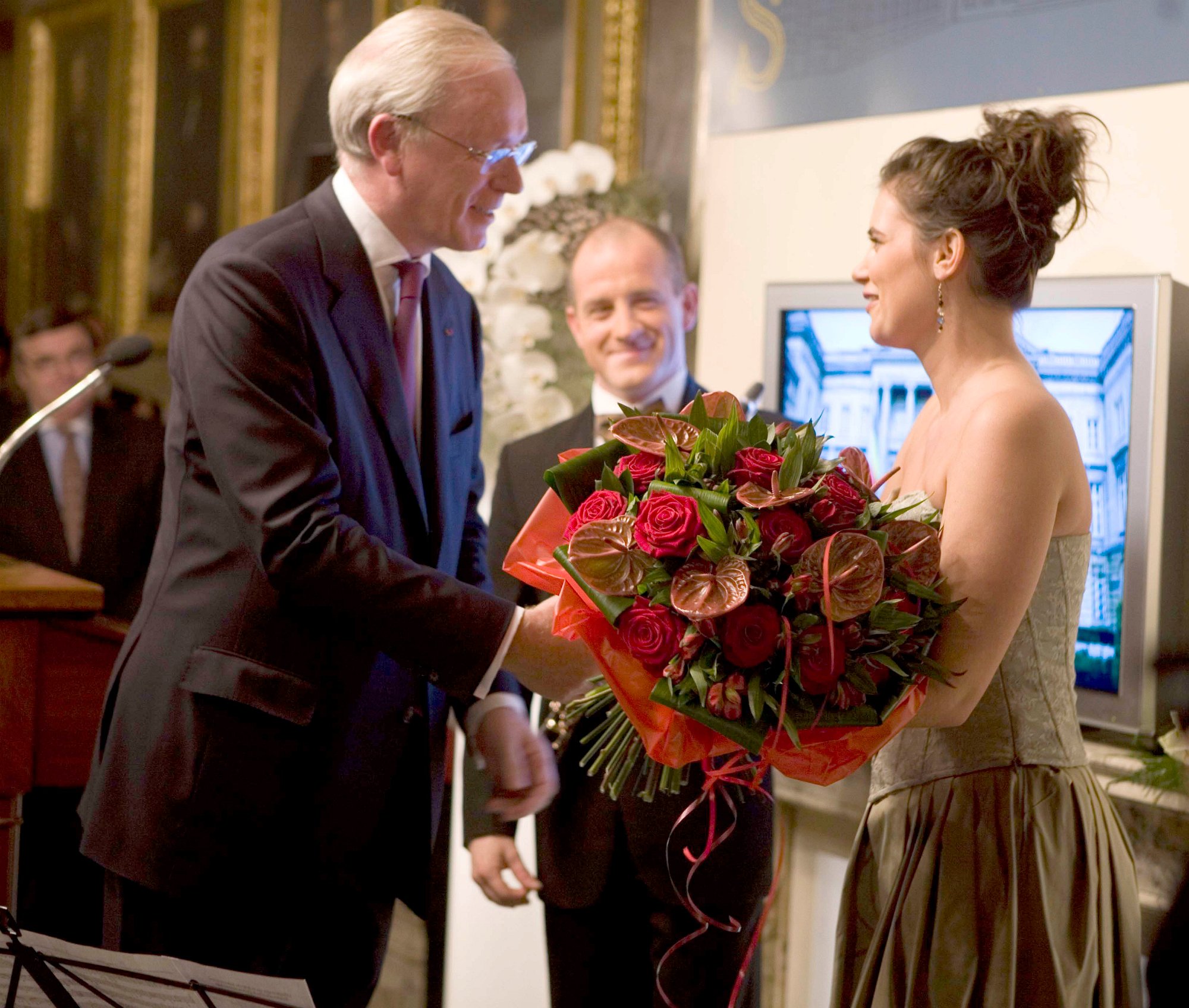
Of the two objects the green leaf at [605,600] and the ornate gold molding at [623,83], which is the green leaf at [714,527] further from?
the ornate gold molding at [623,83]

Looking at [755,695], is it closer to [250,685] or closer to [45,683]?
[250,685]

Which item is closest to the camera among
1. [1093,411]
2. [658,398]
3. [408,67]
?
[408,67]

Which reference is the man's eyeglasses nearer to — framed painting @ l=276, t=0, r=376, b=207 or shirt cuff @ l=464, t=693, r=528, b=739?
shirt cuff @ l=464, t=693, r=528, b=739

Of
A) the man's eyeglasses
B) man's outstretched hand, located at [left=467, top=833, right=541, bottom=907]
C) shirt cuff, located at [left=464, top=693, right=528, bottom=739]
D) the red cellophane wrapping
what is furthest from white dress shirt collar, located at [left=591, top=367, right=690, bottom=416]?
the red cellophane wrapping

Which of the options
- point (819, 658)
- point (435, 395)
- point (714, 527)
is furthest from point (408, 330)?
point (819, 658)

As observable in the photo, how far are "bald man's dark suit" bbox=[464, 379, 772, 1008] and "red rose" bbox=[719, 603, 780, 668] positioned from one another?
2.56 ft

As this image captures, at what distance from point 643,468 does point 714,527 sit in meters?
0.14

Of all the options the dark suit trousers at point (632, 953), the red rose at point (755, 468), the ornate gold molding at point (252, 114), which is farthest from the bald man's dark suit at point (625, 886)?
the ornate gold molding at point (252, 114)

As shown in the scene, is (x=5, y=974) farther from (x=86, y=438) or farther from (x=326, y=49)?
(x=326, y=49)

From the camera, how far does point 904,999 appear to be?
151 centimetres

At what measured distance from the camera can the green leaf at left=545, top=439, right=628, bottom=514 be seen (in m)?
1.41

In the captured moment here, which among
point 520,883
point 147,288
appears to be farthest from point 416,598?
point 147,288

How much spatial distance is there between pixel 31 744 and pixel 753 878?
1.10 meters

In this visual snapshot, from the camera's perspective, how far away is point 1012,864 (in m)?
1.51
